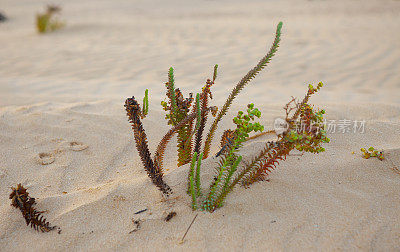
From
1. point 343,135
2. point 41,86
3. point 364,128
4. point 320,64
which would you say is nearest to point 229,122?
point 343,135

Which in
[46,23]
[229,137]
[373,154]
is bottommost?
[373,154]

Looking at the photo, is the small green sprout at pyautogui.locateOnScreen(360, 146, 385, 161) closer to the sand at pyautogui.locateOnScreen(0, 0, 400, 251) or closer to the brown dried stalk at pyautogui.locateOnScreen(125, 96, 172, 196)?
the sand at pyautogui.locateOnScreen(0, 0, 400, 251)

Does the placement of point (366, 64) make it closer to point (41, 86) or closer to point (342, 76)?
point (342, 76)

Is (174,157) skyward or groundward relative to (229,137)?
groundward

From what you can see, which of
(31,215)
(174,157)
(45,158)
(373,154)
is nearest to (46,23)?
(45,158)

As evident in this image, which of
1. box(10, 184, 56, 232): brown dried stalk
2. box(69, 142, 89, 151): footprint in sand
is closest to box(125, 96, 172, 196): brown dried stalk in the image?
box(10, 184, 56, 232): brown dried stalk

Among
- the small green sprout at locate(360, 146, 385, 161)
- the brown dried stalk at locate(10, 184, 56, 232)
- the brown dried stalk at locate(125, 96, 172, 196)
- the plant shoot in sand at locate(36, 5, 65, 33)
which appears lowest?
the brown dried stalk at locate(10, 184, 56, 232)

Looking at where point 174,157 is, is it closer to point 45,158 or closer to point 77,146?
point 77,146
